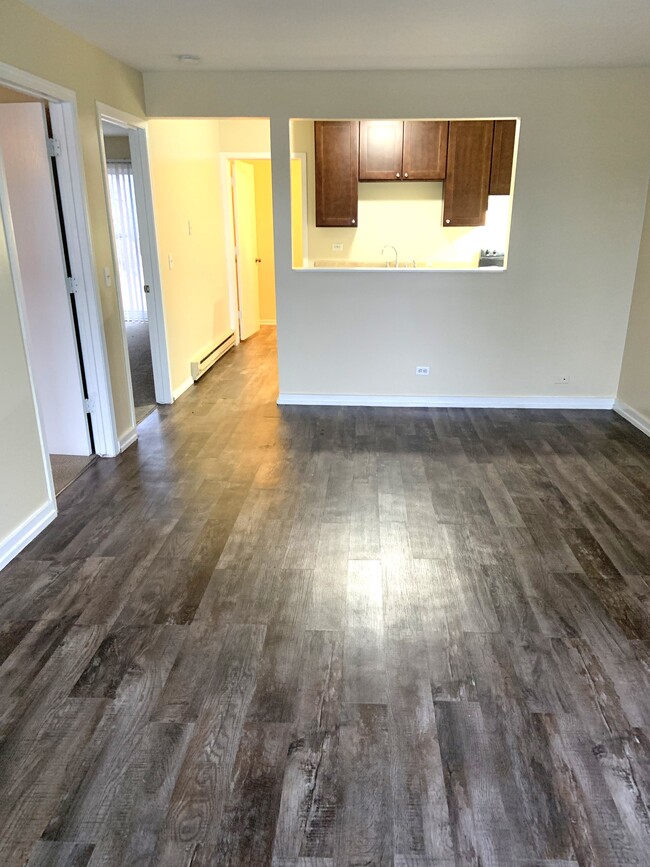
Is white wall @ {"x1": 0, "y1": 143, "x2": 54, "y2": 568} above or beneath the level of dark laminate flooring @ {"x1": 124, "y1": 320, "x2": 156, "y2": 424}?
above

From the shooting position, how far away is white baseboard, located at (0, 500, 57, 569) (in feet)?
8.92

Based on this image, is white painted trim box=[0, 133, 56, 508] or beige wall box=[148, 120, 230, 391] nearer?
white painted trim box=[0, 133, 56, 508]

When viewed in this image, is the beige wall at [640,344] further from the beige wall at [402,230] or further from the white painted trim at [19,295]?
the white painted trim at [19,295]

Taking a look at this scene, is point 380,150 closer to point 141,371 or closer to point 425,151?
point 425,151

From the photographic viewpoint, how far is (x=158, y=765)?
1702mm

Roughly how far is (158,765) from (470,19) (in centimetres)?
363

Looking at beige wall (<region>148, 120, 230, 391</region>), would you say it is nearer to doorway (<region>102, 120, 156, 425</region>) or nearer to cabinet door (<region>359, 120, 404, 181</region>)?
doorway (<region>102, 120, 156, 425</region>)

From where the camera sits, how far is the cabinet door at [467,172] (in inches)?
219

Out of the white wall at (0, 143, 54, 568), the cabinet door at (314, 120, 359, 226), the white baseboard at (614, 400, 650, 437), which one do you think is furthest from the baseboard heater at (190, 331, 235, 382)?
the white baseboard at (614, 400, 650, 437)

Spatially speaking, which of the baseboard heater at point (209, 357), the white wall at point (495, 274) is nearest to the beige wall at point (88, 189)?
the white wall at point (495, 274)

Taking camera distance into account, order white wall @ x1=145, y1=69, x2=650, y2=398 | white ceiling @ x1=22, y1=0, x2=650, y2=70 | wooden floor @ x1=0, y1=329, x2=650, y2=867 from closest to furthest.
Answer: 1. wooden floor @ x1=0, y1=329, x2=650, y2=867
2. white ceiling @ x1=22, y1=0, x2=650, y2=70
3. white wall @ x1=145, y1=69, x2=650, y2=398

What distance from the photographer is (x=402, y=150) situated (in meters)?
5.72

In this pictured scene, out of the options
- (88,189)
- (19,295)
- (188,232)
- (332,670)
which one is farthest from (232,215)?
(332,670)

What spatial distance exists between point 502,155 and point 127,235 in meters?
5.54
